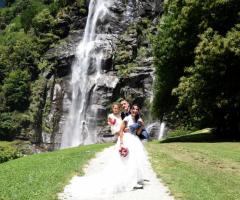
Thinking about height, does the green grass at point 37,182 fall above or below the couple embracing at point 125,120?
below

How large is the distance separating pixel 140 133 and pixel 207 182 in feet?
10.2

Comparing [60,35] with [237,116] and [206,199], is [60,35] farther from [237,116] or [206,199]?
[206,199]

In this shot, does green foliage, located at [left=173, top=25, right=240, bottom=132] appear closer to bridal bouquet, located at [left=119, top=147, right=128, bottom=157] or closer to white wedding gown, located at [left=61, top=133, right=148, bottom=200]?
white wedding gown, located at [left=61, top=133, right=148, bottom=200]

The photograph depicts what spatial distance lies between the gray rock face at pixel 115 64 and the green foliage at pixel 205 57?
24338 millimetres

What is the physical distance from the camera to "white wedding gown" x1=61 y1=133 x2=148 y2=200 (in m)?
13.1

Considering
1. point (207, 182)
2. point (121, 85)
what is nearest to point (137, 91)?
point (121, 85)

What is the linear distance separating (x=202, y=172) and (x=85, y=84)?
2002 inches

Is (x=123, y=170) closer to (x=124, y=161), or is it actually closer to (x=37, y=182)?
(x=124, y=161)

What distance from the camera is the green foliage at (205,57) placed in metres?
32.5

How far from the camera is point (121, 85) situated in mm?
65875

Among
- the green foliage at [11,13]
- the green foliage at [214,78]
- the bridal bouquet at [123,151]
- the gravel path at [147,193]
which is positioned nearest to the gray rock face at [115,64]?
the green foliage at [214,78]

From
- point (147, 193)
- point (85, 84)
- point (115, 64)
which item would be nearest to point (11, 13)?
point (85, 84)

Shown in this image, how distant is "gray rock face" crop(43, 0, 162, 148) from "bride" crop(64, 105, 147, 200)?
160ft

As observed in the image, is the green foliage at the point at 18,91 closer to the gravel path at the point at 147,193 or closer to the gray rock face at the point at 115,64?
the gray rock face at the point at 115,64
